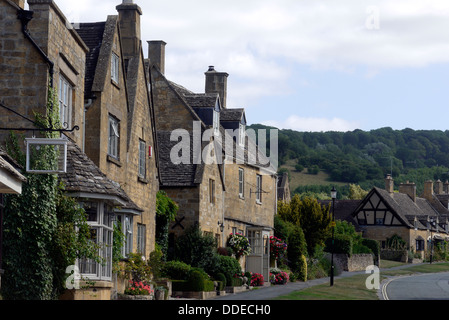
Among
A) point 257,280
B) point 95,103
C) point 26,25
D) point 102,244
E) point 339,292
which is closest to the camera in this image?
point 26,25

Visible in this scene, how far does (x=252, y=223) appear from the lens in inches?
1614

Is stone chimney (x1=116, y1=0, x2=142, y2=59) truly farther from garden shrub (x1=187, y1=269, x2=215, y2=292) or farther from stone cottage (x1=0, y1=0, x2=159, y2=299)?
garden shrub (x1=187, y1=269, x2=215, y2=292)

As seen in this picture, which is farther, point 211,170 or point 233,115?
point 233,115

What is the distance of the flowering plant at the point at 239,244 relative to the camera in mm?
37500

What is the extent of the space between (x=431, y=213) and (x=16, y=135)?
88.4 metres

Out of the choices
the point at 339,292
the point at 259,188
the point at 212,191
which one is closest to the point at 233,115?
the point at 259,188

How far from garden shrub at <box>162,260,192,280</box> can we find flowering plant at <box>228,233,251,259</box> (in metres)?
6.91

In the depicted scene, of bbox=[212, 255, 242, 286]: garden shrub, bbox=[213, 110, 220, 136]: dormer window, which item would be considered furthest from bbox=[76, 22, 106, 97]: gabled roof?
bbox=[213, 110, 220, 136]: dormer window

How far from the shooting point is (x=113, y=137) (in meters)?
26.0

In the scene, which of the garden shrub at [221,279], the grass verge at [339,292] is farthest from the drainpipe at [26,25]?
the garden shrub at [221,279]

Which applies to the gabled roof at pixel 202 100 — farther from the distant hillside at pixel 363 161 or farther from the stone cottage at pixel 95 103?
the distant hillside at pixel 363 161

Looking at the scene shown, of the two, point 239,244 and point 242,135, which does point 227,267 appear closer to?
point 239,244

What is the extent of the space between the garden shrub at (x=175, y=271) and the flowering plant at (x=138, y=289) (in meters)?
4.46

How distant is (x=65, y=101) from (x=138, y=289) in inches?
275
